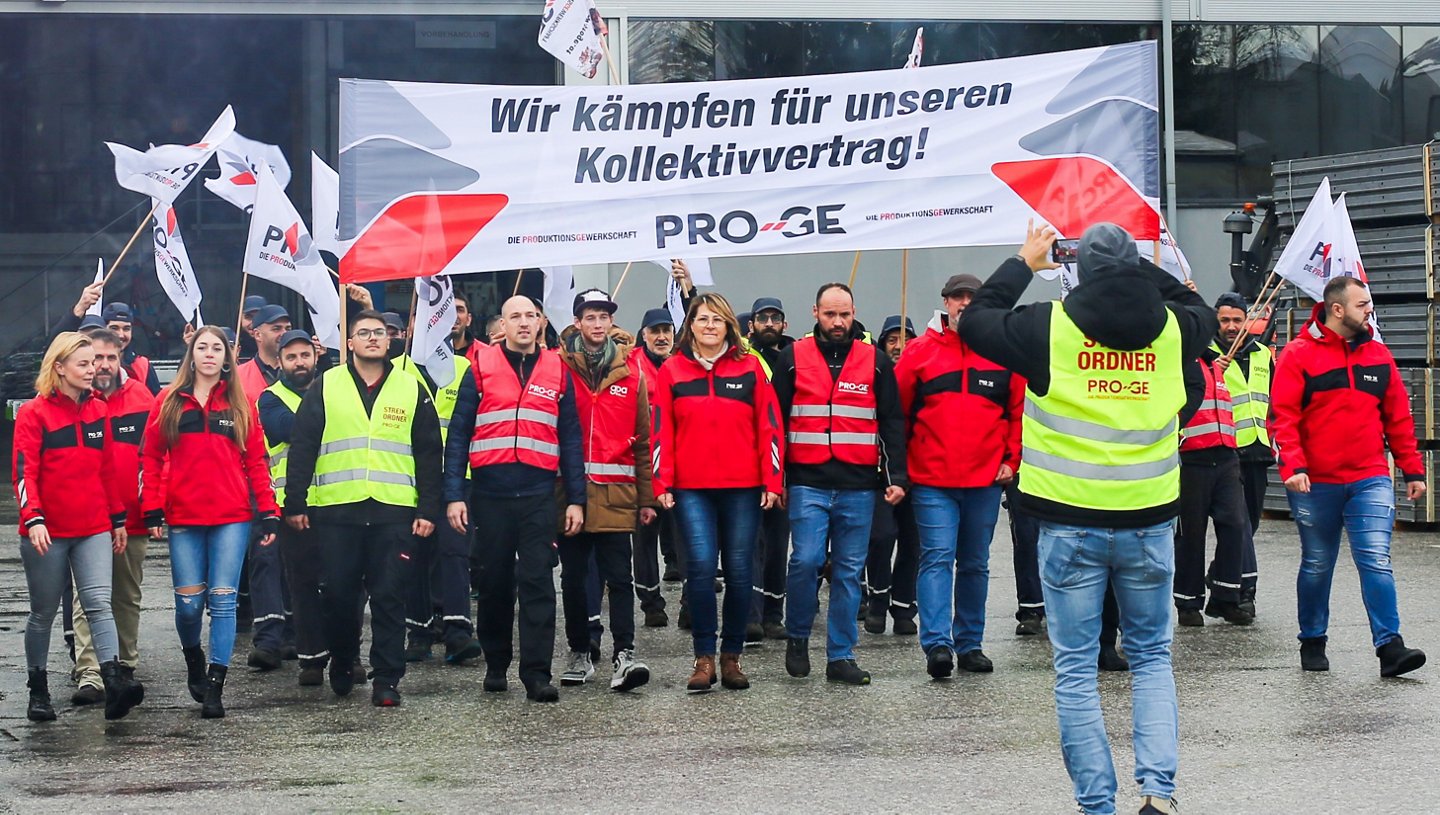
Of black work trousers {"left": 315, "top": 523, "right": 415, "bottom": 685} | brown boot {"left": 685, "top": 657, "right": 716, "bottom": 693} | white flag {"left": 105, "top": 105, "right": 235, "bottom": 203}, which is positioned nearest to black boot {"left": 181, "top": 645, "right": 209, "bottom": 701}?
black work trousers {"left": 315, "top": 523, "right": 415, "bottom": 685}

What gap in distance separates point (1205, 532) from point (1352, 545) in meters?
1.54

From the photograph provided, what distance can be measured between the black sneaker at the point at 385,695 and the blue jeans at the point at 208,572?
695 millimetres

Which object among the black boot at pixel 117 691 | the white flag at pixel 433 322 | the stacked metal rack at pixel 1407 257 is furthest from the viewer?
the stacked metal rack at pixel 1407 257

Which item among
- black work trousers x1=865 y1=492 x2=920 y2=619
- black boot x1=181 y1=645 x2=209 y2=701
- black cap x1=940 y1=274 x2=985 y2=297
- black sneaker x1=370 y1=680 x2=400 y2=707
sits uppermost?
black cap x1=940 y1=274 x2=985 y2=297

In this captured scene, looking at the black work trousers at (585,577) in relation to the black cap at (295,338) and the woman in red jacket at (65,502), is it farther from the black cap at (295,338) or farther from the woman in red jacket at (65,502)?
the woman in red jacket at (65,502)

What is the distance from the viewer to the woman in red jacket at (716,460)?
8297 millimetres

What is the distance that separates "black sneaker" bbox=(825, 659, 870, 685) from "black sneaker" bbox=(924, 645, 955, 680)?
0.31m

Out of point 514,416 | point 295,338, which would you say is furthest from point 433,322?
point 514,416

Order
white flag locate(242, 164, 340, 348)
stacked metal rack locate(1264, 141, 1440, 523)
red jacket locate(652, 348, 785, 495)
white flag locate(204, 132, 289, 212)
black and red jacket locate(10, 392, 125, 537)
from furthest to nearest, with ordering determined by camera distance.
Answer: stacked metal rack locate(1264, 141, 1440, 523)
white flag locate(204, 132, 289, 212)
white flag locate(242, 164, 340, 348)
red jacket locate(652, 348, 785, 495)
black and red jacket locate(10, 392, 125, 537)

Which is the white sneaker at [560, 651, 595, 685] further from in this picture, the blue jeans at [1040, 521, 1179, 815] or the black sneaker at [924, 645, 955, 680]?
the blue jeans at [1040, 521, 1179, 815]

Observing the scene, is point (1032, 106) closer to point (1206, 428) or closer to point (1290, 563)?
point (1206, 428)

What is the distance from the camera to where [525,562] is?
27.5 feet

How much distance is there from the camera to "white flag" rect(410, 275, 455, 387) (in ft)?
31.2

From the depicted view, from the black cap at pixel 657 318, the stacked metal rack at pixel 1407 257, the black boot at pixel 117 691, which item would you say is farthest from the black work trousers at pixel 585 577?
the stacked metal rack at pixel 1407 257
